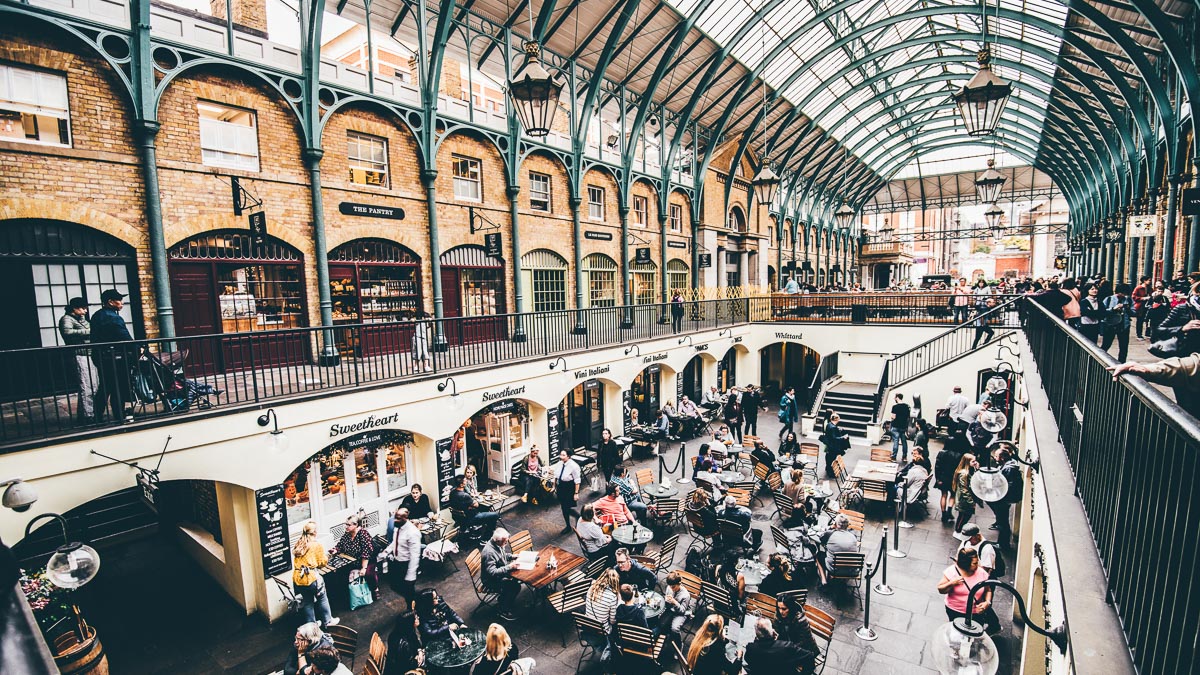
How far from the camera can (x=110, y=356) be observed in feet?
23.9

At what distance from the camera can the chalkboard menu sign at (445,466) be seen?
11141mm

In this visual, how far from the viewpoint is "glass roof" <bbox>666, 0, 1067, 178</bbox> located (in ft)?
63.8

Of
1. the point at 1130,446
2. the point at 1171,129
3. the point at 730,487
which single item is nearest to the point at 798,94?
the point at 1171,129

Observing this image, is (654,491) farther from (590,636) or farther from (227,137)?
(227,137)

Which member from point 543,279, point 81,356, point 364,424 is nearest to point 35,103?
point 81,356

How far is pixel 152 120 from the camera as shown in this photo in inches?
378

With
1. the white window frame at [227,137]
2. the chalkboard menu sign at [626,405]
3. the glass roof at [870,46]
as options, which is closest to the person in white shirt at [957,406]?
the chalkboard menu sign at [626,405]

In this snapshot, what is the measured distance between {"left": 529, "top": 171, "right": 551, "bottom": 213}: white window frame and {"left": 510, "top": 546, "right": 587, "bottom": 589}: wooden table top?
1150 centimetres

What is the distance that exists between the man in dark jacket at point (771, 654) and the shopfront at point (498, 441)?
8459 mm

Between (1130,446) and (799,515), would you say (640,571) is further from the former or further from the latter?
(1130,446)

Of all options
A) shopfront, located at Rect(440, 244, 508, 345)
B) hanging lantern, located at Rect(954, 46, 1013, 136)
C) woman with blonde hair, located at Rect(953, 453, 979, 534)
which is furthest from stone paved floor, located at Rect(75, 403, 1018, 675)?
hanging lantern, located at Rect(954, 46, 1013, 136)

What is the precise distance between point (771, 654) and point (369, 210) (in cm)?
1210

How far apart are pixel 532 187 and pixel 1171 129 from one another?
54.2 ft

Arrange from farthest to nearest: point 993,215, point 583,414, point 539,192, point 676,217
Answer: point 676,217 < point 993,215 < point 539,192 < point 583,414
